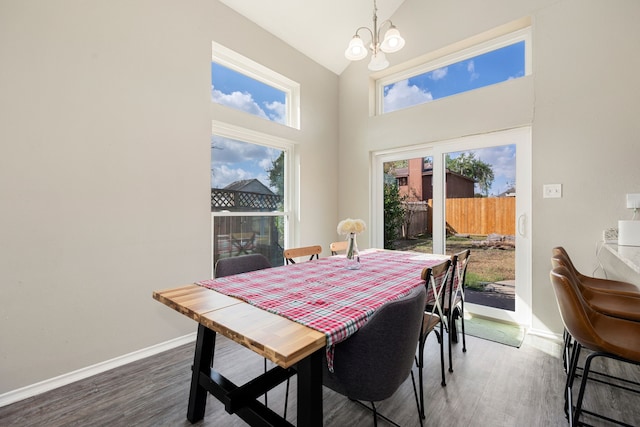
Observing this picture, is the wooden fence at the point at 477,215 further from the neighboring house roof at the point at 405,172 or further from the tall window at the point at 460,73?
the tall window at the point at 460,73

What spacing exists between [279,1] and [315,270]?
108 inches

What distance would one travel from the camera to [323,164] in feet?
12.8

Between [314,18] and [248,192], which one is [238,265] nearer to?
[248,192]

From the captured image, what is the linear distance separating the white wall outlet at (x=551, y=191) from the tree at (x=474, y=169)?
1.55 feet

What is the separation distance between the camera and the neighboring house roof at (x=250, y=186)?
2984 millimetres

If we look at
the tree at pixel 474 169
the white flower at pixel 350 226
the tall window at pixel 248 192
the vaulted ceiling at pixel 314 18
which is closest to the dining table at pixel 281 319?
the white flower at pixel 350 226

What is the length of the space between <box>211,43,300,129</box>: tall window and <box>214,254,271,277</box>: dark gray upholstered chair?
65.9 inches

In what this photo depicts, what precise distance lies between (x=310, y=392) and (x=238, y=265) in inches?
45.6

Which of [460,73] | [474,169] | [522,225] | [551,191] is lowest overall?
[522,225]

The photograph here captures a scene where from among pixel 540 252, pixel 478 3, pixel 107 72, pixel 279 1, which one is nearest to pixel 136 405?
pixel 107 72

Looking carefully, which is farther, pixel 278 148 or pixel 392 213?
pixel 392 213

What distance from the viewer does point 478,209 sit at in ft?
10.1

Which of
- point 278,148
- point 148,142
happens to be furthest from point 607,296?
point 148,142

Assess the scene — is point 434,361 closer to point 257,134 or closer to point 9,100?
point 257,134
